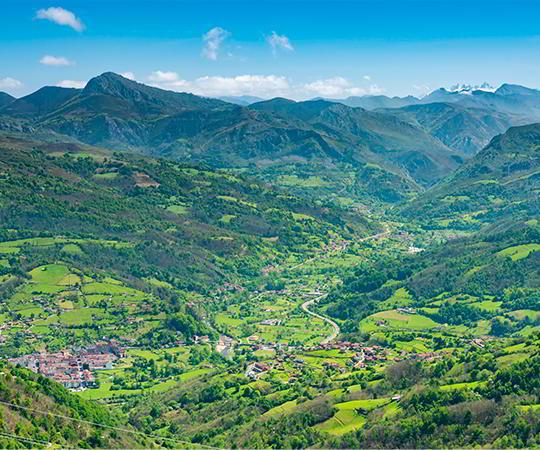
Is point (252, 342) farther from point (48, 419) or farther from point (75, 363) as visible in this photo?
point (48, 419)

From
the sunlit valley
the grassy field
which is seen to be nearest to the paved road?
the sunlit valley

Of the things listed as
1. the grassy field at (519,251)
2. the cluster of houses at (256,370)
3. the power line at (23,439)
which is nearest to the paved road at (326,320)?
the cluster of houses at (256,370)

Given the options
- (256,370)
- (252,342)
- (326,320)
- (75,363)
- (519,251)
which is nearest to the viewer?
(256,370)

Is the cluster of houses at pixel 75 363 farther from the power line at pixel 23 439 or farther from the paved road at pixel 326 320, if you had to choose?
the power line at pixel 23 439

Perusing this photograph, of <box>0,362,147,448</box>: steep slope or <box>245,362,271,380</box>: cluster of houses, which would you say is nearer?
<box>0,362,147,448</box>: steep slope

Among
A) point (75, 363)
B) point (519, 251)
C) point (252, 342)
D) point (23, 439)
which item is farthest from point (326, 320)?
point (23, 439)

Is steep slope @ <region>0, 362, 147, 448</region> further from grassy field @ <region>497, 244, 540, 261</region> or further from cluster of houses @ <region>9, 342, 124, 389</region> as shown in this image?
grassy field @ <region>497, 244, 540, 261</region>

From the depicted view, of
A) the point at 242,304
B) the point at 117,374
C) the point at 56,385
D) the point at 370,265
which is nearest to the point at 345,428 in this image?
the point at 56,385

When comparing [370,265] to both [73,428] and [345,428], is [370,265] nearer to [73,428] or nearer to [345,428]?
[345,428]
